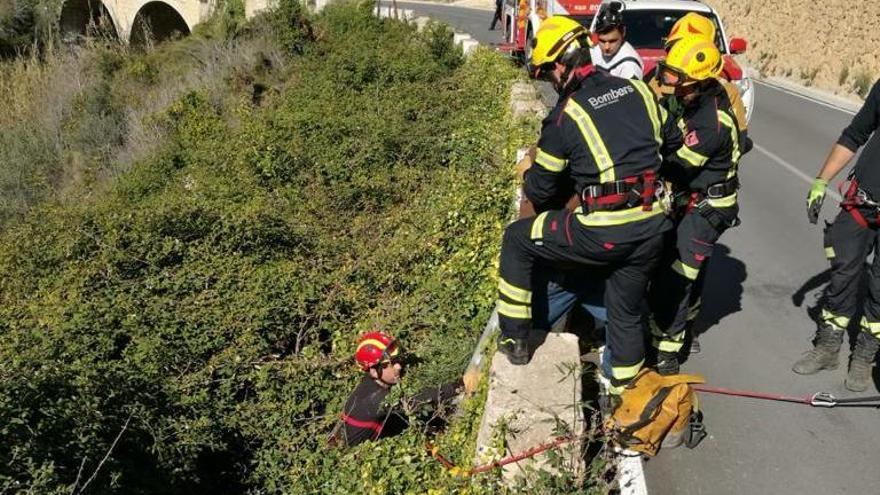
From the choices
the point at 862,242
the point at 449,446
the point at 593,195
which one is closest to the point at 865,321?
the point at 862,242

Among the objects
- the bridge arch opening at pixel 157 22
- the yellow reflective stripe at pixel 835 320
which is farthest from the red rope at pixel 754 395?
the bridge arch opening at pixel 157 22

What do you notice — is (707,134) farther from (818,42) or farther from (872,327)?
(818,42)

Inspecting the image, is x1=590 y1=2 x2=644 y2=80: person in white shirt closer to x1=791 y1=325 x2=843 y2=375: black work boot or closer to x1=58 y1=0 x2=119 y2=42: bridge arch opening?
x1=791 y1=325 x2=843 y2=375: black work boot

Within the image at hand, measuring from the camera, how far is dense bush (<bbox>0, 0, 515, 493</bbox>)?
4.67 m

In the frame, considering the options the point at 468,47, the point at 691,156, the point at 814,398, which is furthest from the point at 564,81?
the point at 468,47

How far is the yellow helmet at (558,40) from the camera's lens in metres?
3.96

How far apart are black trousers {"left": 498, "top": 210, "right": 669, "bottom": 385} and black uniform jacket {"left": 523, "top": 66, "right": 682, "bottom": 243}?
0.07 meters

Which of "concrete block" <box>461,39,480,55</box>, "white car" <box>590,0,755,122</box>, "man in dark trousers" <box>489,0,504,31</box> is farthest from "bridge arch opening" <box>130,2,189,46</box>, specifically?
"white car" <box>590,0,755,122</box>

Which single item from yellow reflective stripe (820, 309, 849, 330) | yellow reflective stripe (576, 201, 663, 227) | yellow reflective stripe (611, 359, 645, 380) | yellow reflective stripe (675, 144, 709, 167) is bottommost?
yellow reflective stripe (820, 309, 849, 330)

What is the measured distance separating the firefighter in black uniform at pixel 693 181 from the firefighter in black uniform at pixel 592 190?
0.57m

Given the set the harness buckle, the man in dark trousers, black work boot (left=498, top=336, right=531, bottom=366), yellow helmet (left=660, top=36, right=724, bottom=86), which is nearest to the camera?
black work boot (left=498, top=336, right=531, bottom=366)

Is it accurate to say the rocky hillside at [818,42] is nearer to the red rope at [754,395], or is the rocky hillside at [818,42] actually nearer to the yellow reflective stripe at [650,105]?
the red rope at [754,395]

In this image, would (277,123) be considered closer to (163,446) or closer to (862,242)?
(163,446)

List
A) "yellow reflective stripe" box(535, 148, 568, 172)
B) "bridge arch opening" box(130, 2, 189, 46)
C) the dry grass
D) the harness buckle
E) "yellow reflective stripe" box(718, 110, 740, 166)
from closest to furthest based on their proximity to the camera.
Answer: "yellow reflective stripe" box(535, 148, 568, 172)
"yellow reflective stripe" box(718, 110, 740, 166)
the harness buckle
the dry grass
"bridge arch opening" box(130, 2, 189, 46)
